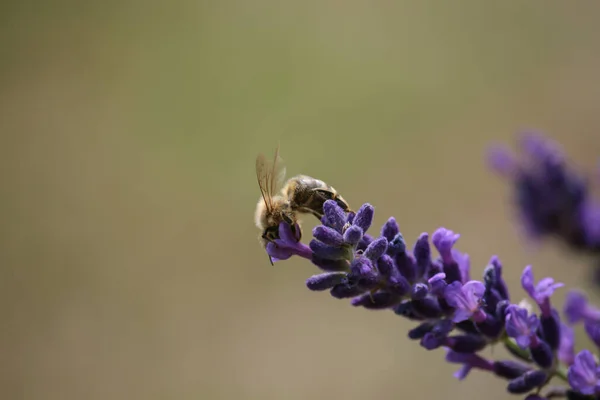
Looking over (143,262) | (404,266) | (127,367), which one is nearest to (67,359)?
(127,367)

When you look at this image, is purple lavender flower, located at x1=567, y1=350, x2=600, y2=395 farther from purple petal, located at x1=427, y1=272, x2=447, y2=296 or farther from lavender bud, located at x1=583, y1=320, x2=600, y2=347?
purple petal, located at x1=427, y1=272, x2=447, y2=296

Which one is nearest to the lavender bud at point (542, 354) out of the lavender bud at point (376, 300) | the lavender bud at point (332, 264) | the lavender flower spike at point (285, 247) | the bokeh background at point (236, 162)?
the lavender bud at point (376, 300)

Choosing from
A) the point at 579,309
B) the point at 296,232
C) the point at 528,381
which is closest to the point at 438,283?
the point at 528,381

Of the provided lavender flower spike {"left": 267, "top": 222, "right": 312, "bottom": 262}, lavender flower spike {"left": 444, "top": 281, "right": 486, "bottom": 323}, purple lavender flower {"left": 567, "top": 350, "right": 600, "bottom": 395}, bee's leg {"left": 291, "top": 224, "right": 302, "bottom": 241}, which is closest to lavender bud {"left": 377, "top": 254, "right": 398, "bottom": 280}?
lavender flower spike {"left": 444, "top": 281, "right": 486, "bottom": 323}

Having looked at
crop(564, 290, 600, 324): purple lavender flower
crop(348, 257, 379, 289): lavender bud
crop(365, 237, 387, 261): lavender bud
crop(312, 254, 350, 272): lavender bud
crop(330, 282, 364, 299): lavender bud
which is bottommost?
crop(564, 290, 600, 324): purple lavender flower

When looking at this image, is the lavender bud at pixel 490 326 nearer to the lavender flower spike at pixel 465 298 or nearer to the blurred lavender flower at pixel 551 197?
the lavender flower spike at pixel 465 298

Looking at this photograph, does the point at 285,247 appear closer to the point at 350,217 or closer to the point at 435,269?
the point at 350,217
